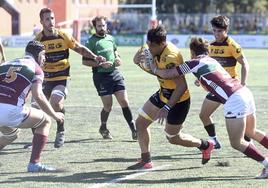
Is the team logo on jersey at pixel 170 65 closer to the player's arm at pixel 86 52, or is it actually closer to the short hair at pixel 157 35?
the short hair at pixel 157 35

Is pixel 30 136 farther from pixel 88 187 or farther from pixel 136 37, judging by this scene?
pixel 136 37

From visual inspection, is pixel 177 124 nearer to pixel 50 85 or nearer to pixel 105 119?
pixel 50 85

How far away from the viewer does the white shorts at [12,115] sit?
8031 mm

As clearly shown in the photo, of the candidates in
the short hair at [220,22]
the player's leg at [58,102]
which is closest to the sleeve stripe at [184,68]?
the short hair at [220,22]

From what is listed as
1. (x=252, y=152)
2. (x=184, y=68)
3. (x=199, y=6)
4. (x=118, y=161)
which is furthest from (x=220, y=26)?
(x=199, y=6)

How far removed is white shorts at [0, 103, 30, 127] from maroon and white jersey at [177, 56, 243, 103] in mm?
2009

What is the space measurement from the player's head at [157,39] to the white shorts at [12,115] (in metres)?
1.78

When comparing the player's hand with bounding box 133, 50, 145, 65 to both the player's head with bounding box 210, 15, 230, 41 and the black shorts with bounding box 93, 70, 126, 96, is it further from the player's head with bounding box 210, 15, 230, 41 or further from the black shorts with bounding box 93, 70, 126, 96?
the black shorts with bounding box 93, 70, 126, 96

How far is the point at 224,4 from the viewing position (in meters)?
83.4

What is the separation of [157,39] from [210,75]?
2.64ft

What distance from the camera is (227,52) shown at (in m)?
10.1

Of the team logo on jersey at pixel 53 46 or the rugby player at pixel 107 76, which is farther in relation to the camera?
the rugby player at pixel 107 76

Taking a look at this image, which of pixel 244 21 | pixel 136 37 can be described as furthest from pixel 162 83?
pixel 244 21

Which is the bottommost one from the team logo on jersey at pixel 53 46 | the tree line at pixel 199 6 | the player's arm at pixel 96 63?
the tree line at pixel 199 6
